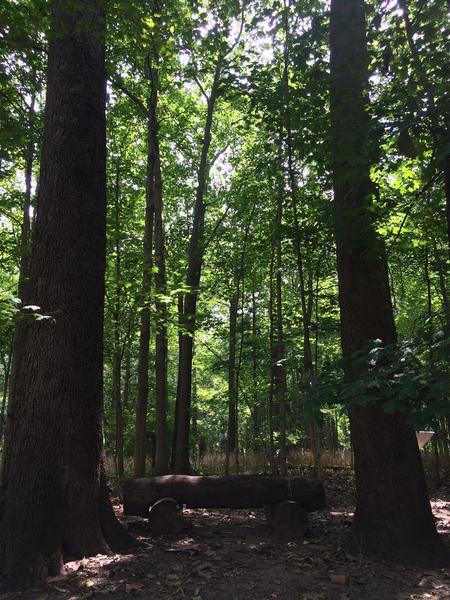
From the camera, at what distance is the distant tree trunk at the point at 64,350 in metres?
4.46

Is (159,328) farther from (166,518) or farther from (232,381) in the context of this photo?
(232,381)

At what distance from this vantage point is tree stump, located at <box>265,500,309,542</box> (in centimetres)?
602

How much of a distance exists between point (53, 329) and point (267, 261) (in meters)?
9.55

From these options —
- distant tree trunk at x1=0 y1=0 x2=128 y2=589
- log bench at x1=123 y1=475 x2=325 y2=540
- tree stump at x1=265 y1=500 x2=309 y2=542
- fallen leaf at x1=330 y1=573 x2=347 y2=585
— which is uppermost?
distant tree trunk at x1=0 y1=0 x2=128 y2=589

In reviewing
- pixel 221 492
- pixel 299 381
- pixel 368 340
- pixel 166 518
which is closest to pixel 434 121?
pixel 368 340

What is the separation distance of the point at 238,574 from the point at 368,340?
9.19ft

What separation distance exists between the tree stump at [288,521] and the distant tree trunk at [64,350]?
2.07 metres

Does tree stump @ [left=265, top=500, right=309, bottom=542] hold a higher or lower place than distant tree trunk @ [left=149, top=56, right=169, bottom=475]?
lower

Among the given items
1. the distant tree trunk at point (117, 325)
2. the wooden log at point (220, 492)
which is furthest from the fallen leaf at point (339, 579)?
the distant tree trunk at point (117, 325)

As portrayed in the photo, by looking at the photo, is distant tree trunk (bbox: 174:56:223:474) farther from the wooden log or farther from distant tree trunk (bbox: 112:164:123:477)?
the wooden log

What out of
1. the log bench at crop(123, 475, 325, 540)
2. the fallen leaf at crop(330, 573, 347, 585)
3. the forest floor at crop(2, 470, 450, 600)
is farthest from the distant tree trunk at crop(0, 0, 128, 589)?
the fallen leaf at crop(330, 573, 347, 585)

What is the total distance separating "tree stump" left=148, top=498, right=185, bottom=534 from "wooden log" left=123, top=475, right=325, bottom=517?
0.91ft

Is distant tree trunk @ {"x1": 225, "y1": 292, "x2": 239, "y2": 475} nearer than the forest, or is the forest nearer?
the forest

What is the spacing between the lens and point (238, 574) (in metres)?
4.59
